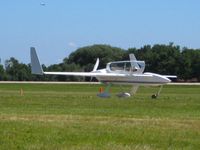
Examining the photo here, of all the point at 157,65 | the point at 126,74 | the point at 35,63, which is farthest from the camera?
the point at 157,65

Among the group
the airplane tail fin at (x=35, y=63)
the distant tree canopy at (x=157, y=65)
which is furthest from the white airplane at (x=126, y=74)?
the distant tree canopy at (x=157, y=65)

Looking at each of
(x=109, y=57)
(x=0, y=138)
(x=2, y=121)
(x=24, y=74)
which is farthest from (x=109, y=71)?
(x=109, y=57)

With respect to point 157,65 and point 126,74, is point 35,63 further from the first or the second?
point 157,65

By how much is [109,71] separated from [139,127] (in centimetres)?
3522

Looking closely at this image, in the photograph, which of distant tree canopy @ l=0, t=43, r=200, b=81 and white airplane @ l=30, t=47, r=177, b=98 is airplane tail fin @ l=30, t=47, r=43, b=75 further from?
distant tree canopy @ l=0, t=43, r=200, b=81

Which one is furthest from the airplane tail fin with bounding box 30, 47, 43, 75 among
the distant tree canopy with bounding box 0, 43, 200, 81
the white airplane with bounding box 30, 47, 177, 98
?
the distant tree canopy with bounding box 0, 43, 200, 81

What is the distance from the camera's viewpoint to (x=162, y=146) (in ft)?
40.2

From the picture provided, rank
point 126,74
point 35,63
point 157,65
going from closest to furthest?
point 126,74 → point 35,63 → point 157,65

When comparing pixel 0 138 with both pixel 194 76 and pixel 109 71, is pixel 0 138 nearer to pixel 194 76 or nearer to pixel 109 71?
pixel 109 71

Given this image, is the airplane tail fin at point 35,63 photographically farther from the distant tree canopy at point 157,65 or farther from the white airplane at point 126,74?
the distant tree canopy at point 157,65

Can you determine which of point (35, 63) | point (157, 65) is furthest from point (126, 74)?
point (157, 65)

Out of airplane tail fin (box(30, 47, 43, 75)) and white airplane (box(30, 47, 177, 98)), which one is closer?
white airplane (box(30, 47, 177, 98))

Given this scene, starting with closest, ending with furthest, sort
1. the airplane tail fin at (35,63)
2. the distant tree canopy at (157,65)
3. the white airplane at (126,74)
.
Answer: the white airplane at (126,74)
the airplane tail fin at (35,63)
the distant tree canopy at (157,65)

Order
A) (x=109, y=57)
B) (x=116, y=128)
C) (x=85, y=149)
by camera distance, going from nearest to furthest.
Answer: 1. (x=85, y=149)
2. (x=116, y=128)
3. (x=109, y=57)
